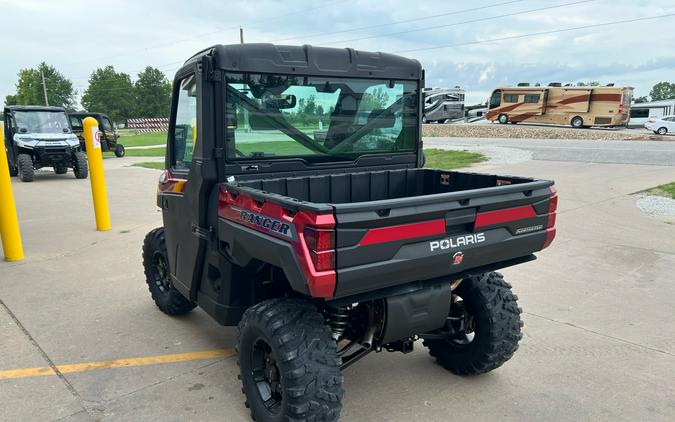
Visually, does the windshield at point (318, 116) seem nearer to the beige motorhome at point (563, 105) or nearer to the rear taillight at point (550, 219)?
the rear taillight at point (550, 219)

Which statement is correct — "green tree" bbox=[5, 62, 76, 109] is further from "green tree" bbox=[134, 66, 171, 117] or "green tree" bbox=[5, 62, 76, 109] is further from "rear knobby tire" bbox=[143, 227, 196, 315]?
"rear knobby tire" bbox=[143, 227, 196, 315]

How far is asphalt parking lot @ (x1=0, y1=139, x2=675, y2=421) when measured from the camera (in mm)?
3217

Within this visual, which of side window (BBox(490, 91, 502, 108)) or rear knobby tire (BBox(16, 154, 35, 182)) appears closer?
rear knobby tire (BBox(16, 154, 35, 182))

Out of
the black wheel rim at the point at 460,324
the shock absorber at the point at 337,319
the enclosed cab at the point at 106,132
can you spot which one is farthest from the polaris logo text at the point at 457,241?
the enclosed cab at the point at 106,132

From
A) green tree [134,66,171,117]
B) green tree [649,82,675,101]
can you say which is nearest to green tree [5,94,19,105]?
green tree [134,66,171,117]

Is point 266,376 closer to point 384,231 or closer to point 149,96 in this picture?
point 384,231

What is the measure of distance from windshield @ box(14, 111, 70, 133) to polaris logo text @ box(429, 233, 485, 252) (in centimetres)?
1570

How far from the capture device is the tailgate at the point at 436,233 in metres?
2.42

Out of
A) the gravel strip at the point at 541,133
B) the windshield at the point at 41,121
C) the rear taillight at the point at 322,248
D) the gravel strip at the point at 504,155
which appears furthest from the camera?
the gravel strip at the point at 541,133

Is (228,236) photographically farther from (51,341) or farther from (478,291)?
(51,341)

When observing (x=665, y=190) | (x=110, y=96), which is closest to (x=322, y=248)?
(x=665, y=190)

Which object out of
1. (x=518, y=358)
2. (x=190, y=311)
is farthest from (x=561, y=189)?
(x=190, y=311)

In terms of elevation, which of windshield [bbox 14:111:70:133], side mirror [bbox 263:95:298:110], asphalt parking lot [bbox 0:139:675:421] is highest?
side mirror [bbox 263:95:298:110]

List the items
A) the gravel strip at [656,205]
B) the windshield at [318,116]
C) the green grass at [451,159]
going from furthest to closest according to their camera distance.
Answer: the green grass at [451,159] → the gravel strip at [656,205] → the windshield at [318,116]
